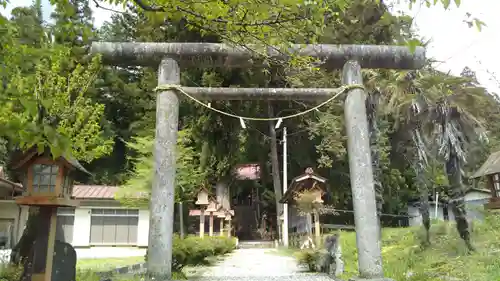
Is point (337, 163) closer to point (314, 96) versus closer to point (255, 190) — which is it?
point (255, 190)

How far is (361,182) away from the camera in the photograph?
6.25 meters

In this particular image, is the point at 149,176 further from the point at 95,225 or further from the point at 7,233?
the point at 7,233

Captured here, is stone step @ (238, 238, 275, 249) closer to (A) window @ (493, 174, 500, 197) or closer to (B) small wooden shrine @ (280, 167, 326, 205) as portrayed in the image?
(B) small wooden shrine @ (280, 167, 326, 205)

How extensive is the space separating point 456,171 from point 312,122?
12.0m

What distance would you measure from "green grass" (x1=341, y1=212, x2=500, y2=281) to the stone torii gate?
1.70 m

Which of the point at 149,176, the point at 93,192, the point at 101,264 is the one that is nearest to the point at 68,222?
the point at 93,192

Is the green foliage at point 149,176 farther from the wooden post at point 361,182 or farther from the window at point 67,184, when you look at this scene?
the wooden post at point 361,182

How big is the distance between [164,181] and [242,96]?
200cm

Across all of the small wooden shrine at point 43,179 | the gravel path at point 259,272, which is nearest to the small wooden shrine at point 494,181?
the gravel path at point 259,272

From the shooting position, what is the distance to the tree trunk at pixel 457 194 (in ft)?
29.2

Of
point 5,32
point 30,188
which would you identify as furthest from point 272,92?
point 5,32

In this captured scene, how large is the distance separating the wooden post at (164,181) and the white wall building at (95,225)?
13476mm

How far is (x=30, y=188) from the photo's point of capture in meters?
5.67

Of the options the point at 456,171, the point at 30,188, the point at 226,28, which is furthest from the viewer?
the point at 456,171
